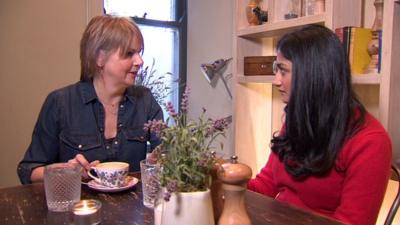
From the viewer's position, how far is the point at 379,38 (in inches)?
67.1

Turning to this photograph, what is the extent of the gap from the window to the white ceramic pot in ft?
8.53

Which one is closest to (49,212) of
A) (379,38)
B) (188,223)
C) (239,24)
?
(188,223)

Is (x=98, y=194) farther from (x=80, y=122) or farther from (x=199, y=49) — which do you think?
(x=199, y=49)

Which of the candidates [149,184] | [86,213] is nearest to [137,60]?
[149,184]

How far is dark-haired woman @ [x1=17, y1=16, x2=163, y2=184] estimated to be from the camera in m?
1.57

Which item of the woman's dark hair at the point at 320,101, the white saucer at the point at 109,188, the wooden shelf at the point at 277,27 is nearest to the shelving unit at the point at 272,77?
the wooden shelf at the point at 277,27

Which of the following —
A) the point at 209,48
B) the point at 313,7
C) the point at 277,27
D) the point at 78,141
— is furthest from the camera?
the point at 209,48

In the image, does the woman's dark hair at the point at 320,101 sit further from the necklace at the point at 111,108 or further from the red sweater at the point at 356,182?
the necklace at the point at 111,108

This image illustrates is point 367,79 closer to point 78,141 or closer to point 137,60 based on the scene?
point 137,60

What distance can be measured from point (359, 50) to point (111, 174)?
1.27m

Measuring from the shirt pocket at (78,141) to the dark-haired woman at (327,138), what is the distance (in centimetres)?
76

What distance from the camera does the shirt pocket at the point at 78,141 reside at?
1.57 meters

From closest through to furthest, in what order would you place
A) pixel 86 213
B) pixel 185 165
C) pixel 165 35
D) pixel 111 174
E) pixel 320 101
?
pixel 185 165 < pixel 86 213 < pixel 111 174 < pixel 320 101 < pixel 165 35

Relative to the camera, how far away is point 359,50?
178 cm
